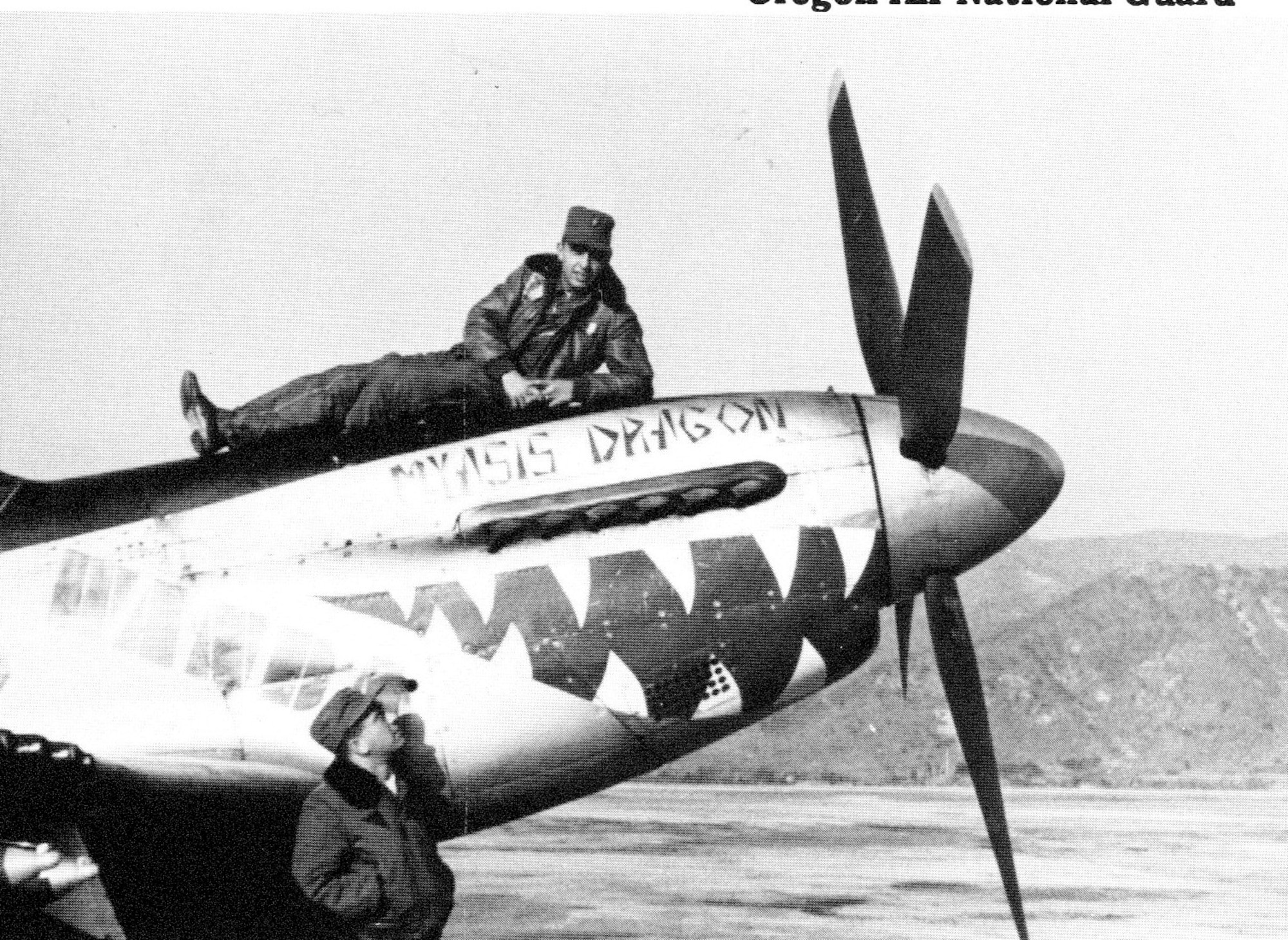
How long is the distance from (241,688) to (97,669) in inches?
23.8

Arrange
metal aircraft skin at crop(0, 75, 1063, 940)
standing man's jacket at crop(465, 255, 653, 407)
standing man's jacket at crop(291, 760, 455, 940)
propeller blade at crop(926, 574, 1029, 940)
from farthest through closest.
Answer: propeller blade at crop(926, 574, 1029, 940) < standing man's jacket at crop(465, 255, 653, 407) < metal aircraft skin at crop(0, 75, 1063, 940) < standing man's jacket at crop(291, 760, 455, 940)

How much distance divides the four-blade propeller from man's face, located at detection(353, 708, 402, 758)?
2407 millimetres

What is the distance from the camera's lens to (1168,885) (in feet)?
45.1

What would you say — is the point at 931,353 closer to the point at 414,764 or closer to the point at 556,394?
the point at 556,394

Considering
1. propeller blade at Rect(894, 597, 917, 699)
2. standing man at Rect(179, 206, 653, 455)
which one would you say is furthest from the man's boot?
propeller blade at Rect(894, 597, 917, 699)

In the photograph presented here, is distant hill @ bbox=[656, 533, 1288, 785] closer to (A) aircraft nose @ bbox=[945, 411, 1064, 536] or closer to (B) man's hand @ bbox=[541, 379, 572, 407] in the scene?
(A) aircraft nose @ bbox=[945, 411, 1064, 536]

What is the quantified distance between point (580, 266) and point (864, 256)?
4.73 feet

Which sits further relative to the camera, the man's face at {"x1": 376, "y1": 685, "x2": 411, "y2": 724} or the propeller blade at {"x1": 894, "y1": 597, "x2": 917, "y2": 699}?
the propeller blade at {"x1": 894, "y1": 597, "x2": 917, "y2": 699}

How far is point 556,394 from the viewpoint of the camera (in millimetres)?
6945

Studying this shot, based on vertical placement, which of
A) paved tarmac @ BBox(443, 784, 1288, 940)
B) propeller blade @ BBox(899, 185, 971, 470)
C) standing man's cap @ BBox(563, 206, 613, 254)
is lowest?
paved tarmac @ BBox(443, 784, 1288, 940)

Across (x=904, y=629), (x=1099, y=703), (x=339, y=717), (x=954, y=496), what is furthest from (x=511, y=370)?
(x=1099, y=703)

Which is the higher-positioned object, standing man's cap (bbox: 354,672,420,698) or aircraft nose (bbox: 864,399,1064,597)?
aircraft nose (bbox: 864,399,1064,597)

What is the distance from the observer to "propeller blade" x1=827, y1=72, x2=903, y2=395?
24.5 feet

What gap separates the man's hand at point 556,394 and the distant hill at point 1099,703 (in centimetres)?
2284
